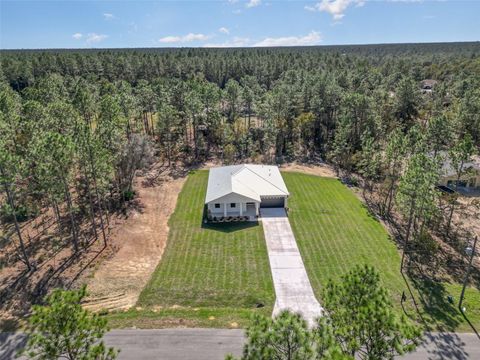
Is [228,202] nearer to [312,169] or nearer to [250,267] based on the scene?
[250,267]

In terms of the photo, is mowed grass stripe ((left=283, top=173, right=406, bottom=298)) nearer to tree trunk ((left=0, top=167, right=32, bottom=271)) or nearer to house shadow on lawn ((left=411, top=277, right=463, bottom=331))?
house shadow on lawn ((left=411, top=277, right=463, bottom=331))

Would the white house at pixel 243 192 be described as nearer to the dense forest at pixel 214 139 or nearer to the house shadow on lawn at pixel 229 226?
the house shadow on lawn at pixel 229 226

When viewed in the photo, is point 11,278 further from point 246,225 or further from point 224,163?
point 224,163

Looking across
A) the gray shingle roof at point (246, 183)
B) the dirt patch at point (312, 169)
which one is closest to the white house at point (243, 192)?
the gray shingle roof at point (246, 183)

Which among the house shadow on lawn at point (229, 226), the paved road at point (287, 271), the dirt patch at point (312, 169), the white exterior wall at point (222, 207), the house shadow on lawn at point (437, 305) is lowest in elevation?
the house shadow on lawn at point (437, 305)

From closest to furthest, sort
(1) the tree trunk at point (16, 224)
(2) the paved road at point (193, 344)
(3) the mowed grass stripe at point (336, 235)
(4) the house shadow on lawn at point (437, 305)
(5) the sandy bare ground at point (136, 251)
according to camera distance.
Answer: (2) the paved road at point (193, 344) < (4) the house shadow on lawn at point (437, 305) < (5) the sandy bare ground at point (136, 251) < (1) the tree trunk at point (16, 224) < (3) the mowed grass stripe at point (336, 235)

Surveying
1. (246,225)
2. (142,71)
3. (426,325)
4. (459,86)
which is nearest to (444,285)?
(426,325)

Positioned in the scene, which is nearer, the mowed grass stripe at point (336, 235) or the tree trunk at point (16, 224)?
the tree trunk at point (16, 224)
